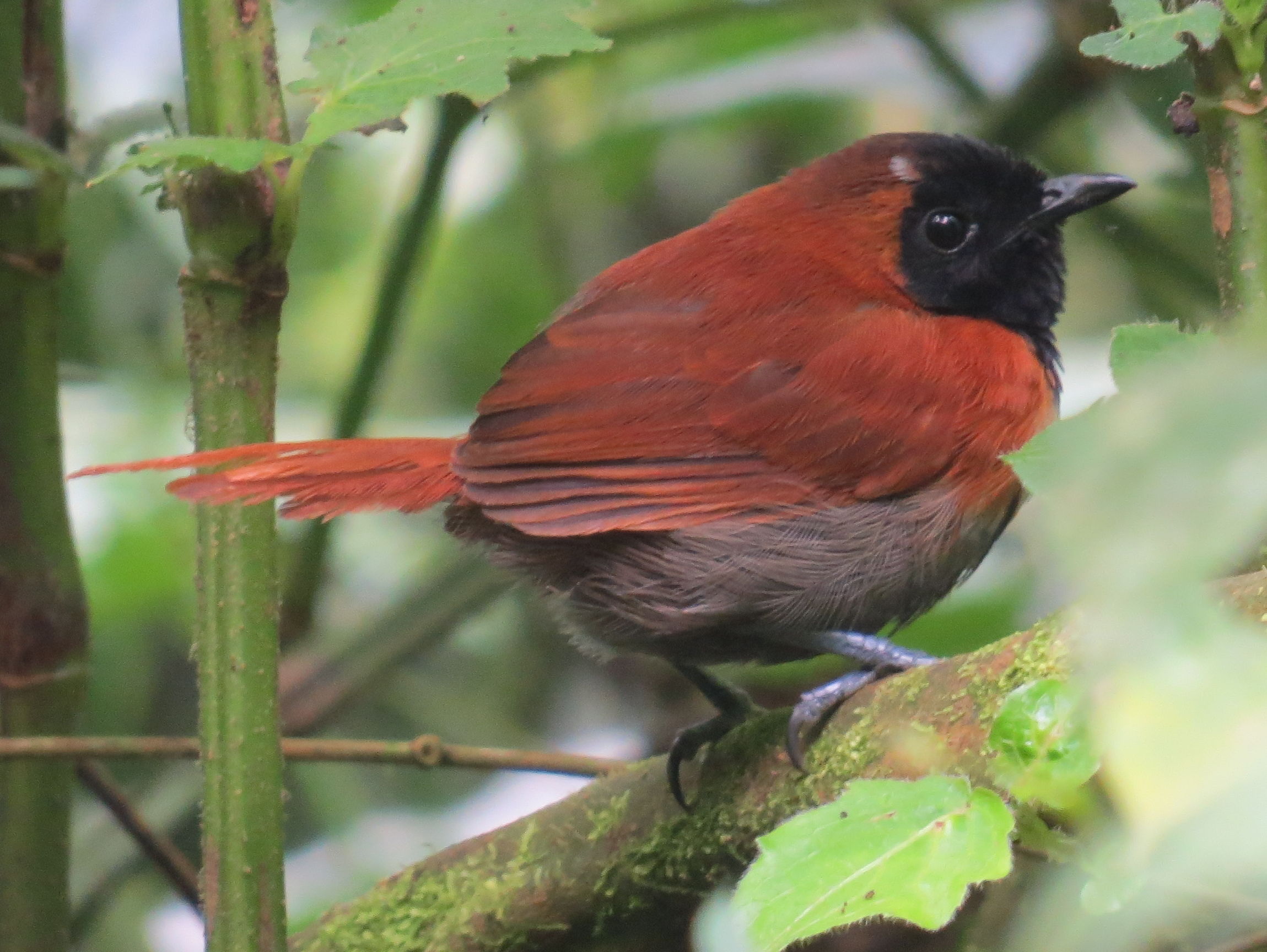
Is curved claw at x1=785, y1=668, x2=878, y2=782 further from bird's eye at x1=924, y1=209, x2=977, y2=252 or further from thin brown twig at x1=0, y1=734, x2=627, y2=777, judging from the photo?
bird's eye at x1=924, y1=209, x2=977, y2=252

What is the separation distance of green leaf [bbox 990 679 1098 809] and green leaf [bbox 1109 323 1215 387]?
0.23 meters

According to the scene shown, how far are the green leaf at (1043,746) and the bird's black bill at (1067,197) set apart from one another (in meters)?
1.77

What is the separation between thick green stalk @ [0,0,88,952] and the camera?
1.99m

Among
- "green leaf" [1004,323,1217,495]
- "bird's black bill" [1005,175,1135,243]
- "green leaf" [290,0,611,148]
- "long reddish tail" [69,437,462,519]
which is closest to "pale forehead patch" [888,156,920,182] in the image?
"bird's black bill" [1005,175,1135,243]

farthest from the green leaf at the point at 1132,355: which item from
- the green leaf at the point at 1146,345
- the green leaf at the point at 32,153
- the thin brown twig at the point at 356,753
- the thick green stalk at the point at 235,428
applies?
the green leaf at the point at 32,153

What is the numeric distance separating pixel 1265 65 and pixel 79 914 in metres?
2.31

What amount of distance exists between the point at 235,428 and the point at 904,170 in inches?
58.7

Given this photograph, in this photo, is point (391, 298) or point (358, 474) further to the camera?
point (391, 298)

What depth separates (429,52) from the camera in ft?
5.12

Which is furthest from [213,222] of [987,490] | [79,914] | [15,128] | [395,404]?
[395,404]

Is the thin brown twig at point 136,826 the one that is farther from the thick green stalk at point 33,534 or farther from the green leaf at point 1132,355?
the green leaf at point 1132,355

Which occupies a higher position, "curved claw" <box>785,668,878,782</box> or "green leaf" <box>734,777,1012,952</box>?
"curved claw" <box>785,668,878,782</box>

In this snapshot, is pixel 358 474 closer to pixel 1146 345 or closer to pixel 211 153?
pixel 211 153

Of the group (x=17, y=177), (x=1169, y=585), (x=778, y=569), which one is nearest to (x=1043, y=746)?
(x=1169, y=585)
